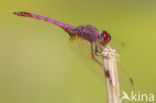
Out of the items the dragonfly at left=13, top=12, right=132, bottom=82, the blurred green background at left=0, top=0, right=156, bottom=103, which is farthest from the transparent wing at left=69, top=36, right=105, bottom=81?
the blurred green background at left=0, top=0, right=156, bottom=103

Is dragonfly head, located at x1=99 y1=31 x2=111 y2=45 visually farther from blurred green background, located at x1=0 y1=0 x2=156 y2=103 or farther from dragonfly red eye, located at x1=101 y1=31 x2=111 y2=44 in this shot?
blurred green background, located at x1=0 y1=0 x2=156 y2=103

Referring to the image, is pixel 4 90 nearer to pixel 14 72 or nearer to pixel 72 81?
pixel 14 72

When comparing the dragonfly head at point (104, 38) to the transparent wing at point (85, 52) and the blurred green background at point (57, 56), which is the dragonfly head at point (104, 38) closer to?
the transparent wing at point (85, 52)

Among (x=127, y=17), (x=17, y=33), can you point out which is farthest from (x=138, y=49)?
(x=17, y=33)

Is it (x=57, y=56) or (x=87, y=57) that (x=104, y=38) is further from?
(x=57, y=56)

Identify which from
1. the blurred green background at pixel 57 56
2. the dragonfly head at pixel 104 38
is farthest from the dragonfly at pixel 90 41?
the blurred green background at pixel 57 56
